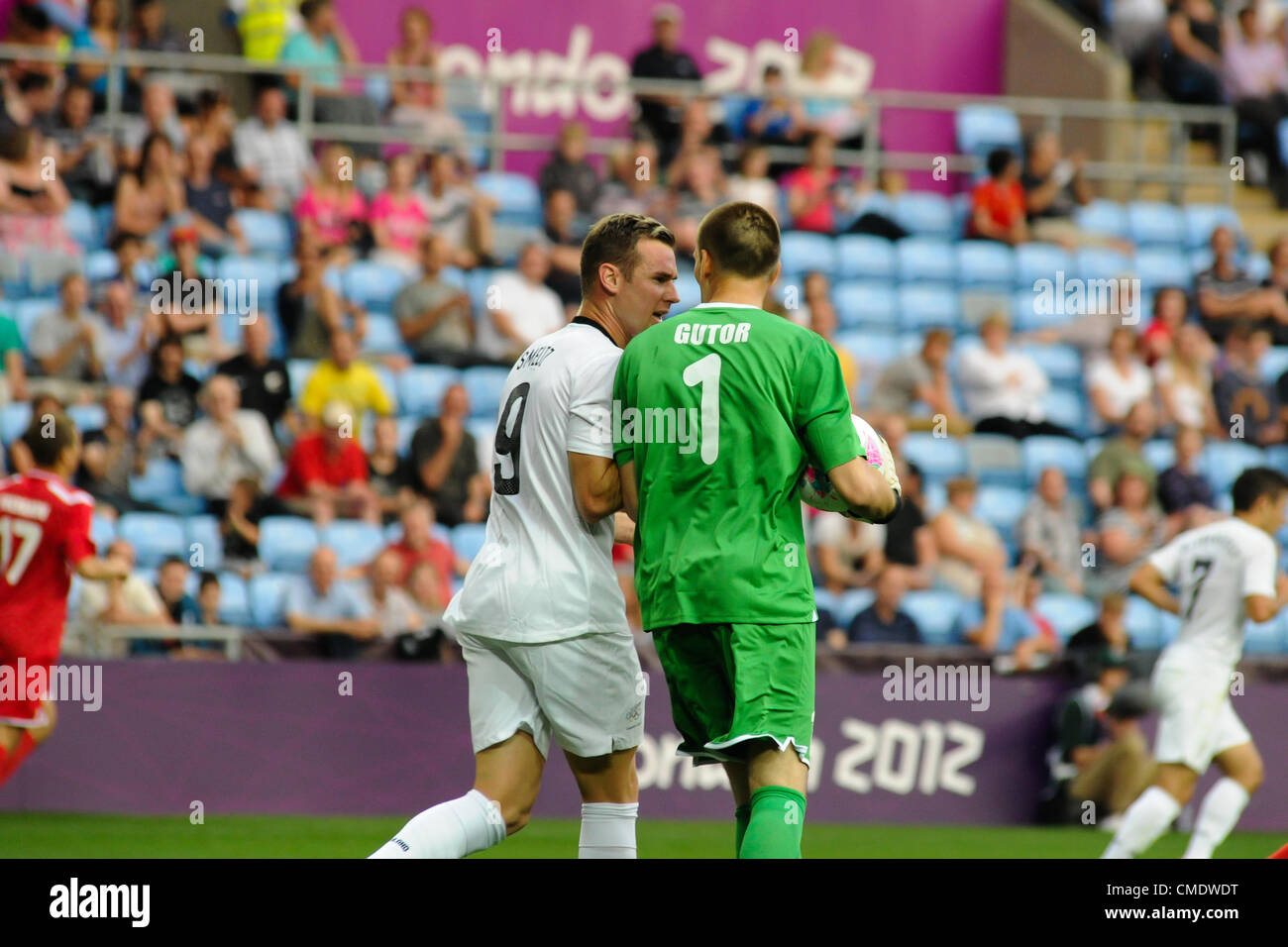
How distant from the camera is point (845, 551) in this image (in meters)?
12.1

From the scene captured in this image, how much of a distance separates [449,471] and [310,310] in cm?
169

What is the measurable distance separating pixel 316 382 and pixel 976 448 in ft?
15.7

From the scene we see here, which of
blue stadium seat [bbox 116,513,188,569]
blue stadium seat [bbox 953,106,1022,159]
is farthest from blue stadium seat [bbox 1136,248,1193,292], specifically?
blue stadium seat [bbox 116,513,188,569]

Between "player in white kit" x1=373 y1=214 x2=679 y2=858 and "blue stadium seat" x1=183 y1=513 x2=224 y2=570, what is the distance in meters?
6.05

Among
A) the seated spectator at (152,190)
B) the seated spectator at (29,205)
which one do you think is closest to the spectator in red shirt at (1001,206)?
the seated spectator at (152,190)

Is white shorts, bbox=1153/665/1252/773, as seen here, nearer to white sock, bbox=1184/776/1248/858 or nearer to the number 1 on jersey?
white sock, bbox=1184/776/1248/858

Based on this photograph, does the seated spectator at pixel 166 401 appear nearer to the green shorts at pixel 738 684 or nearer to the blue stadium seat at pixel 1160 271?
the green shorts at pixel 738 684

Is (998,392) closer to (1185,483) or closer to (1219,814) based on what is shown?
(1185,483)

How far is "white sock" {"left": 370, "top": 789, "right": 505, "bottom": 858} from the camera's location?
4.94 m

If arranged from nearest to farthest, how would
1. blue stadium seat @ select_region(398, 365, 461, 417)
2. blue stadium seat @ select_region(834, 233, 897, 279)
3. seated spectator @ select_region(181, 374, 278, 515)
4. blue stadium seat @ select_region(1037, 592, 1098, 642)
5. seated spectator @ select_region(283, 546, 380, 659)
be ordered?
1. seated spectator @ select_region(283, 546, 380, 659)
2. seated spectator @ select_region(181, 374, 278, 515)
3. blue stadium seat @ select_region(1037, 592, 1098, 642)
4. blue stadium seat @ select_region(398, 365, 461, 417)
5. blue stadium seat @ select_region(834, 233, 897, 279)

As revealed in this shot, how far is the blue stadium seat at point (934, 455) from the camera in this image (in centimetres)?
1312

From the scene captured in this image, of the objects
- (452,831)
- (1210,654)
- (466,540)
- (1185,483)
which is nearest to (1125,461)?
(1185,483)
